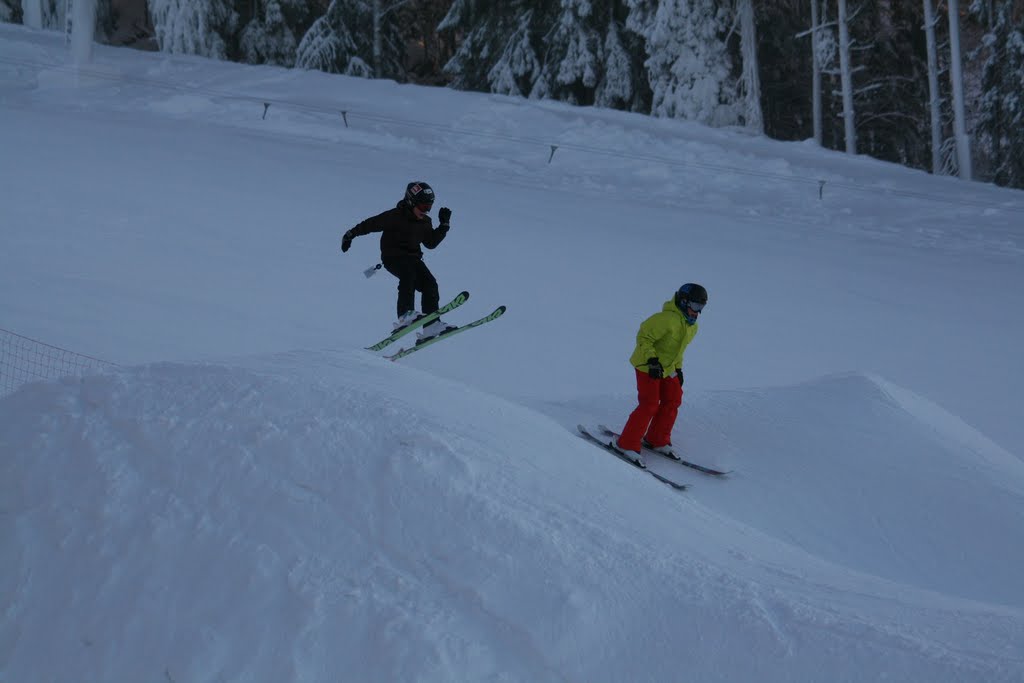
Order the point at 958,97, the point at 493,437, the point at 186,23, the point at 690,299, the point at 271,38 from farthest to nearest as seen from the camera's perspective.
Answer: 1. the point at 271,38
2. the point at 186,23
3. the point at 958,97
4. the point at 690,299
5. the point at 493,437

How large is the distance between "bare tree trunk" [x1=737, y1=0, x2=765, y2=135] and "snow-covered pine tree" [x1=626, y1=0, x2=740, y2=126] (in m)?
0.35

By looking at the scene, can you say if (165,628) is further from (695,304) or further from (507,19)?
(507,19)

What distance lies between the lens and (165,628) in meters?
3.38

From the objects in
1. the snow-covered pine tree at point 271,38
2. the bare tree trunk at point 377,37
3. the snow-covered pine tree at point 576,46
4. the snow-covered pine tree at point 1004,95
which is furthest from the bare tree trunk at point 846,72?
the snow-covered pine tree at point 271,38

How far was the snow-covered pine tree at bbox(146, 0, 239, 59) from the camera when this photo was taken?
1118 inches

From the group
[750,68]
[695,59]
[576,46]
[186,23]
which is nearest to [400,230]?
[695,59]

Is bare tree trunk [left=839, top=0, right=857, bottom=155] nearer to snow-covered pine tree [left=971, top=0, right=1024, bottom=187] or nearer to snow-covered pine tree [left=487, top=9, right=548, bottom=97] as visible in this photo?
snow-covered pine tree [left=971, top=0, right=1024, bottom=187]

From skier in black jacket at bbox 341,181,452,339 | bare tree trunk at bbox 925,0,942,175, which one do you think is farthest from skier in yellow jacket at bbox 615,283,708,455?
bare tree trunk at bbox 925,0,942,175

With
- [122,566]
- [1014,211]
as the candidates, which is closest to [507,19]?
[1014,211]

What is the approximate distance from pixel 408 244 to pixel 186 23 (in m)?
23.1

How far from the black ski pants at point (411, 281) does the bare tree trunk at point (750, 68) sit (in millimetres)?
18398

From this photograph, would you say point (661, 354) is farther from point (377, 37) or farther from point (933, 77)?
point (377, 37)

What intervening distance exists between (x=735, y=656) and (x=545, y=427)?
2.65 meters

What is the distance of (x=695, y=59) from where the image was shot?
83.5ft
